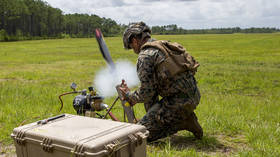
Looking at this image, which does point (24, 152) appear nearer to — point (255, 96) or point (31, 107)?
point (31, 107)

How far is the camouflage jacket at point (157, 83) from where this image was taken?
14.3ft

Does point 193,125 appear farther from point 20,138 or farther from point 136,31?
point 20,138

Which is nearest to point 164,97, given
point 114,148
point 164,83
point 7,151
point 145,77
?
point 164,83

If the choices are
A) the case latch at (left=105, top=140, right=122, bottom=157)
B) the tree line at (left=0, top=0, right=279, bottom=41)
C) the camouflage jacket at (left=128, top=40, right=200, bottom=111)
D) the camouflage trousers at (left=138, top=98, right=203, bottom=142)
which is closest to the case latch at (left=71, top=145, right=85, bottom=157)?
the case latch at (left=105, top=140, right=122, bottom=157)

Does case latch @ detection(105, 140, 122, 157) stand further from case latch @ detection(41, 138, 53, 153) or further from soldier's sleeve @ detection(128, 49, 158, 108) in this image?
soldier's sleeve @ detection(128, 49, 158, 108)

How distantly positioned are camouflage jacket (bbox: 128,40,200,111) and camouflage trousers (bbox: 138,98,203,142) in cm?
17

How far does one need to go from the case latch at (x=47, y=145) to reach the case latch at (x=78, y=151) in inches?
12.5

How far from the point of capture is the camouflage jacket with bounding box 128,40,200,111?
435cm

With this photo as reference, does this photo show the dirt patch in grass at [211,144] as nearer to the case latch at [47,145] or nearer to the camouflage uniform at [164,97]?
the camouflage uniform at [164,97]

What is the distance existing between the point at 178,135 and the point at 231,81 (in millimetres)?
8218

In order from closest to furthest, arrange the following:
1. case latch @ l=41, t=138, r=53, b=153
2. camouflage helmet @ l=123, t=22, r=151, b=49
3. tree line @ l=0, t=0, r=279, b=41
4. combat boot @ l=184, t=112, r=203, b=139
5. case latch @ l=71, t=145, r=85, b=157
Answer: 1. case latch @ l=71, t=145, r=85, b=157
2. case latch @ l=41, t=138, r=53, b=153
3. camouflage helmet @ l=123, t=22, r=151, b=49
4. combat boot @ l=184, t=112, r=203, b=139
5. tree line @ l=0, t=0, r=279, b=41

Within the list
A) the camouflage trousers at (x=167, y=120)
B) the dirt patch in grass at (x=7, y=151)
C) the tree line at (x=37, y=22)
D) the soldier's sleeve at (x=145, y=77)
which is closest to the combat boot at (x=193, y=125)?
the camouflage trousers at (x=167, y=120)

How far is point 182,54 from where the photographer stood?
4500 millimetres

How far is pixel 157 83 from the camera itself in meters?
4.50
